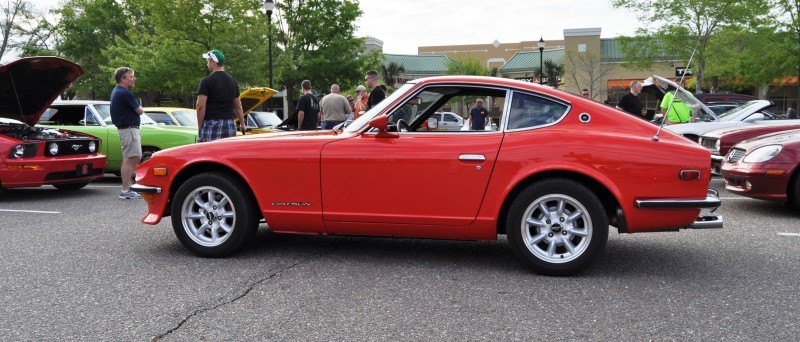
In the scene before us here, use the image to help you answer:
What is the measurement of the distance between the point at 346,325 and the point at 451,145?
1.60 metres

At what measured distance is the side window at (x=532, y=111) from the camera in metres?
4.54

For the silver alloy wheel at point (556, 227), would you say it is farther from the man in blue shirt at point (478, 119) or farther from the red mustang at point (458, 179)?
the man in blue shirt at point (478, 119)

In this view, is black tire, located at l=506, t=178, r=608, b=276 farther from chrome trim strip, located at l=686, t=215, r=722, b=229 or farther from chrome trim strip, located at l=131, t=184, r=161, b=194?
chrome trim strip, located at l=131, t=184, r=161, b=194

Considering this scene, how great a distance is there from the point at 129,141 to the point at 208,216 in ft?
13.8

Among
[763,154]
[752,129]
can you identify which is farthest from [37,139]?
[752,129]

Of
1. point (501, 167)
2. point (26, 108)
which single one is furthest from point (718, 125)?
point (26, 108)

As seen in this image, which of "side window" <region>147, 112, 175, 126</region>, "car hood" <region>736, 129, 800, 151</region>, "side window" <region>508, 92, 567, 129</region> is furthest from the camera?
"side window" <region>147, 112, 175, 126</region>

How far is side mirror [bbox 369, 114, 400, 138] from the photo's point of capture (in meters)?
4.47

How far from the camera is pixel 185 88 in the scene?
31656 millimetres

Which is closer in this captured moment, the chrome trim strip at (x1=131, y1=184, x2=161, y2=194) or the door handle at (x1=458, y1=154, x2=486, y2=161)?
the door handle at (x1=458, y1=154, x2=486, y2=161)

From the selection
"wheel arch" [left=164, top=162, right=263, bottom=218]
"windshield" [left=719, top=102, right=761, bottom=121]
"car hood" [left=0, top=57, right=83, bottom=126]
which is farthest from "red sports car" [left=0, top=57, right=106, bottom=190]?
"windshield" [left=719, top=102, right=761, bottom=121]

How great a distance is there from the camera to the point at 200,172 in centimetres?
503

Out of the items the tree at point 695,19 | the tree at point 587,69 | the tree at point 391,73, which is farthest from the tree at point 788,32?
the tree at point 391,73

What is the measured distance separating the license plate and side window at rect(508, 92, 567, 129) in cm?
668
